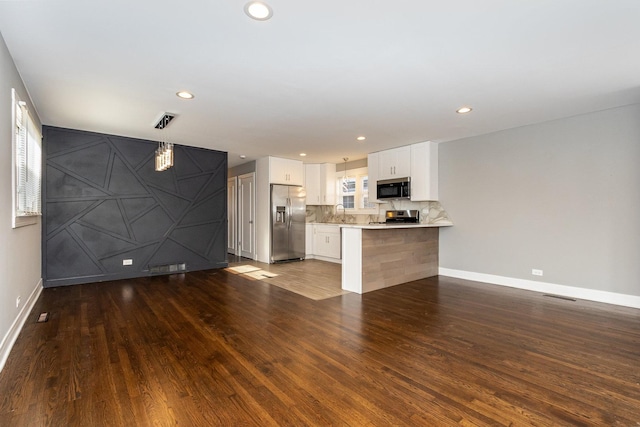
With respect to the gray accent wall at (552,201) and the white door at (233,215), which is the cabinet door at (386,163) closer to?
the gray accent wall at (552,201)

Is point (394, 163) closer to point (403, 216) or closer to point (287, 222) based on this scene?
point (403, 216)

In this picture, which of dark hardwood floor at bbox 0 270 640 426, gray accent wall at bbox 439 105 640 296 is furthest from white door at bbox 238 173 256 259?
gray accent wall at bbox 439 105 640 296

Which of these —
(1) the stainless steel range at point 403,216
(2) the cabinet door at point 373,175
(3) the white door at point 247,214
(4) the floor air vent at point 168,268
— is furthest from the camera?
(3) the white door at point 247,214

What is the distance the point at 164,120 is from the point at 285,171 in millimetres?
3240

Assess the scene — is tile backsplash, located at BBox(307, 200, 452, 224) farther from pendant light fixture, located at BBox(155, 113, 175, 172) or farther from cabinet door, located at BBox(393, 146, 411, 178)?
pendant light fixture, located at BBox(155, 113, 175, 172)

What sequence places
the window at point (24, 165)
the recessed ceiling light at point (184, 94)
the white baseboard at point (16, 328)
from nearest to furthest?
the white baseboard at point (16, 328) < the window at point (24, 165) < the recessed ceiling light at point (184, 94)

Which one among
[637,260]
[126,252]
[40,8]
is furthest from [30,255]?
[637,260]

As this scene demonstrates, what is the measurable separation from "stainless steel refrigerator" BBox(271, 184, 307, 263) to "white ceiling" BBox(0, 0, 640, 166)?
2.80 meters

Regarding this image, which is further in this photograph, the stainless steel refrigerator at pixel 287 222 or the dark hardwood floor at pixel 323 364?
the stainless steel refrigerator at pixel 287 222

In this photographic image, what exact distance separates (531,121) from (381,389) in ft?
14.6

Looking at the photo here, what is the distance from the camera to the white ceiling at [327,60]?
2.05 m

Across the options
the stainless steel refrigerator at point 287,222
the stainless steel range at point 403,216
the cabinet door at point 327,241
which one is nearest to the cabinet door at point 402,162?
the stainless steel range at point 403,216

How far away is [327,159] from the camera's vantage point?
24.3ft

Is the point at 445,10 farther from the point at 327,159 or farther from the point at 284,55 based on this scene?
the point at 327,159
